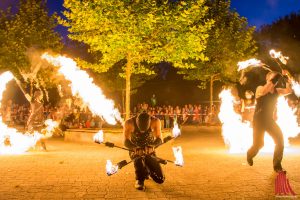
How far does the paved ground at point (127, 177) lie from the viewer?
7535mm

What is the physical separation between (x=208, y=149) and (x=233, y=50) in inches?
483

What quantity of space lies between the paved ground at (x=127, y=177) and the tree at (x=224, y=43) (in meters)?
12.4

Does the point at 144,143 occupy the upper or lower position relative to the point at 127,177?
upper

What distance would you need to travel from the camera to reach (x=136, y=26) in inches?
585

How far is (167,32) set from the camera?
15.5m

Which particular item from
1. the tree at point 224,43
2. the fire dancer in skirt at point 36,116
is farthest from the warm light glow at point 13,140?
the tree at point 224,43

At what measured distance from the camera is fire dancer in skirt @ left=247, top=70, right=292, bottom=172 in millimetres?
8531

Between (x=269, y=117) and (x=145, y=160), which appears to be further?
(x=269, y=117)

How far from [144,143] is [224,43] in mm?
18061

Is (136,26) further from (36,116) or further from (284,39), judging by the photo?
(284,39)

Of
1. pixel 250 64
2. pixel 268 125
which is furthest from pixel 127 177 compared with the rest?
pixel 250 64

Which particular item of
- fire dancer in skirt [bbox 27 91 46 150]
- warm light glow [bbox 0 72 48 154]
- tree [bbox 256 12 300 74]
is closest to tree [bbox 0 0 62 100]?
warm light glow [bbox 0 72 48 154]

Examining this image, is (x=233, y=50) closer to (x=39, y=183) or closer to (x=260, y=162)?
(x=260, y=162)

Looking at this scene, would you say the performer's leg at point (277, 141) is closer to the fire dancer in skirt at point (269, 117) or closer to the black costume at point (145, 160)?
the fire dancer in skirt at point (269, 117)
